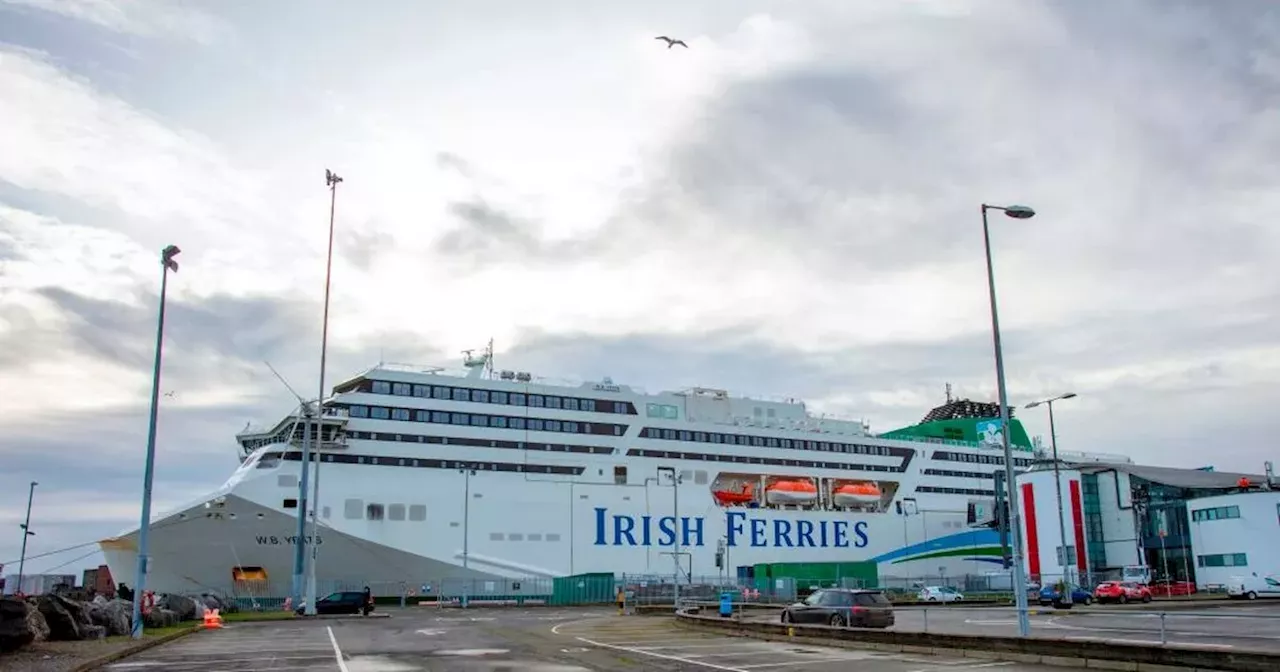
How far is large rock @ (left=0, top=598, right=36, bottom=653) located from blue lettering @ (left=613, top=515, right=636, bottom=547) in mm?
41975

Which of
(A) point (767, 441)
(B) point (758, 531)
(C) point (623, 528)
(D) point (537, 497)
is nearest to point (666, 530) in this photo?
(C) point (623, 528)

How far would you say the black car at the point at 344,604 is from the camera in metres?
40.5

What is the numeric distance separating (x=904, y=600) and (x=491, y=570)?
2411cm

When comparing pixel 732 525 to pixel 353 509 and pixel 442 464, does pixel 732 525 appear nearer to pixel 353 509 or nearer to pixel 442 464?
pixel 442 464

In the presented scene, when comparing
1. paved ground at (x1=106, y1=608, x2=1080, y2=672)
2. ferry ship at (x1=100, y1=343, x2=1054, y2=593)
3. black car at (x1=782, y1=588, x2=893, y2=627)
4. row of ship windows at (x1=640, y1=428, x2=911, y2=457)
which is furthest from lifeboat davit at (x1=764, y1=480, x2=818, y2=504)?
black car at (x1=782, y1=588, x2=893, y2=627)

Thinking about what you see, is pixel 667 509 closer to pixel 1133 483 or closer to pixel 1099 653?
pixel 1133 483

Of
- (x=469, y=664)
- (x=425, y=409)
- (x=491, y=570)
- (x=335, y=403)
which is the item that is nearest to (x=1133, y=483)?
(x=491, y=570)

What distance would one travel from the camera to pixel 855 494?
231 ft

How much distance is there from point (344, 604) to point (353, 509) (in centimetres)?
852

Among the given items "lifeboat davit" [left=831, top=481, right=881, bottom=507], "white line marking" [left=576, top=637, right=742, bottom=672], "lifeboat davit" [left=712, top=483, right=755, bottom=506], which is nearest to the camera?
"white line marking" [left=576, top=637, right=742, bottom=672]

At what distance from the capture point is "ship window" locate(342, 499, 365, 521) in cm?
4834

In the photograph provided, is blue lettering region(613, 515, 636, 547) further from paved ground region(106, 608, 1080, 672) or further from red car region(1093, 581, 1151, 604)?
paved ground region(106, 608, 1080, 672)

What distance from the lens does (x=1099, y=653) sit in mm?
14867

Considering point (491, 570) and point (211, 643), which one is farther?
point (491, 570)
